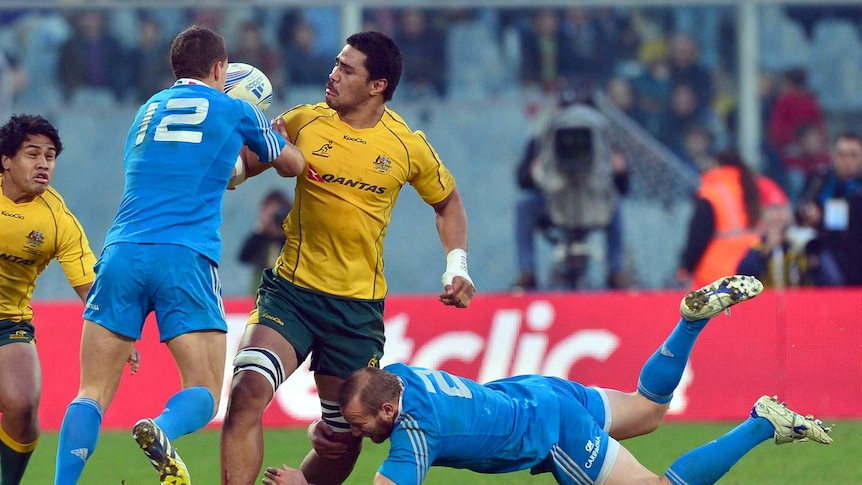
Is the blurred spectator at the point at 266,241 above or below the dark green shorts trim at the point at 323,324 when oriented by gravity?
below

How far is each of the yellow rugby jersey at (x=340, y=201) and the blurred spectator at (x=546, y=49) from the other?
7978 millimetres

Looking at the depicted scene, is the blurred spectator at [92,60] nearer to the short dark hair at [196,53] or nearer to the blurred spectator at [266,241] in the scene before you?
the blurred spectator at [266,241]

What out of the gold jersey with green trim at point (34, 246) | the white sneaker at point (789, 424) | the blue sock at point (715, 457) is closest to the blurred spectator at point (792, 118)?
the white sneaker at point (789, 424)

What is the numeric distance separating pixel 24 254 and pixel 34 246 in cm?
8

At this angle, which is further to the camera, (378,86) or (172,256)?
(378,86)

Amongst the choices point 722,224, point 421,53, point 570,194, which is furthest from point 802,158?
point 421,53

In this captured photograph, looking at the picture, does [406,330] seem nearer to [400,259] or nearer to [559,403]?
[400,259]

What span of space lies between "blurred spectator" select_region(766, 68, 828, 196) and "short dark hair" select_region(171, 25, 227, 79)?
9.53 metres

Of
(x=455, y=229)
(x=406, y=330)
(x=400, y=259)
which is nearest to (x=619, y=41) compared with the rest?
(x=400, y=259)

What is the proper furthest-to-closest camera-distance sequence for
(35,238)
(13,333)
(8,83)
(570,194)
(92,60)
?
1. (92,60)
2. (8,83)
3. (570,194)
4. (13,333)
5. (35,238)

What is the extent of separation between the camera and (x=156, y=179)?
641cm

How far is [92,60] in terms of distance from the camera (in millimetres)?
14609

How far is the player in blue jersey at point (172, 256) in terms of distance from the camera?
626cm

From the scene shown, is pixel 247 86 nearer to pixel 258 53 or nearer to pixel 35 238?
pixel 35 238
